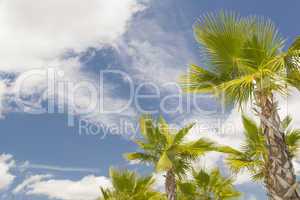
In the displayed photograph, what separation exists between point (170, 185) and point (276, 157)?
9120 millimetres

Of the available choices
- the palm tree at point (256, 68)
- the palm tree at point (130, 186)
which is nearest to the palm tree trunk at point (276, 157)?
the palm tree at point (256, 68)

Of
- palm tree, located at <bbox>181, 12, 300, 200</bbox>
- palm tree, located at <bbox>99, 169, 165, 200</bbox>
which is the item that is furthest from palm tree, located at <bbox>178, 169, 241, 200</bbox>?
palm tree, located at <bbox>181, 12, 300, 200</bbox>

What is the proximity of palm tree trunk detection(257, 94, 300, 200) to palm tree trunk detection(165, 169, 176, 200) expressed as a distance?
861 centimetres

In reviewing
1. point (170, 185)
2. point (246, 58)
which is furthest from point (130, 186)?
point (246, 58)

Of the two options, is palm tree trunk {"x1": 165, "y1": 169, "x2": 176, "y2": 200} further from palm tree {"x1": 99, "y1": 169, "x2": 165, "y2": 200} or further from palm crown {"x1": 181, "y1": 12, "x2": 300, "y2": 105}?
palm crown {"x1": 181, "y1": 12, "x2": 300, "y2": 105}

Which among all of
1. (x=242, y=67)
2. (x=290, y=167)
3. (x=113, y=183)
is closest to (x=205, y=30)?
(x=242, y=67)

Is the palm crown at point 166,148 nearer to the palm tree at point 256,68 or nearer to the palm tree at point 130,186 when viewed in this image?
the palm tree at point 130,186

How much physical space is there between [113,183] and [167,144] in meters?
3.86

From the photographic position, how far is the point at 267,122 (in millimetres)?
8945

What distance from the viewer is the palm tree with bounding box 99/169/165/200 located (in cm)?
1880

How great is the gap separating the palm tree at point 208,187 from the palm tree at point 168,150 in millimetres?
2292

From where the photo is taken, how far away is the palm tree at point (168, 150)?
665 inches

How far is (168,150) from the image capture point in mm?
17297

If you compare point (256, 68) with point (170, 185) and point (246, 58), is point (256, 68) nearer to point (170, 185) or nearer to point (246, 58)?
point (246, 58)
